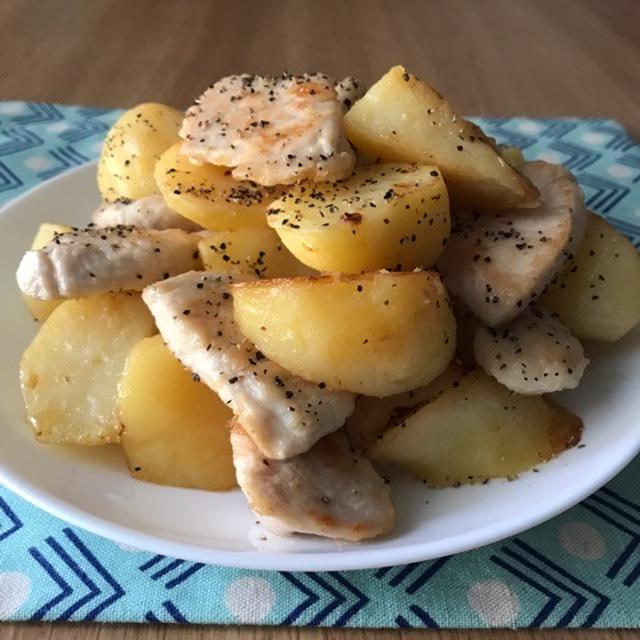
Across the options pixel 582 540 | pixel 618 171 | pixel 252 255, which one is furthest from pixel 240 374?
pixel 618 171

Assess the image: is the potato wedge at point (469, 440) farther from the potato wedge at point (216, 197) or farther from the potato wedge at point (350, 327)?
the potato wedge at point (216, 197)

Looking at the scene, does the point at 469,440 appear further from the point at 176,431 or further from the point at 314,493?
the point at 176,431

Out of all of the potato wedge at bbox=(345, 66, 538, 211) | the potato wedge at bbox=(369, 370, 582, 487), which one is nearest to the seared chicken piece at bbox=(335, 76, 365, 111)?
the potato wedge at bbox=(345, 66, 538, 211)

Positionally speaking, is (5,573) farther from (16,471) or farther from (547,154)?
(547,154)

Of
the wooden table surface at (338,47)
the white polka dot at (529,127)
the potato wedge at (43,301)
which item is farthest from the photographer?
the wooden table surface at (338,47)

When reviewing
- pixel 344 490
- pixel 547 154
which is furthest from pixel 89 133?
pixel 344 490

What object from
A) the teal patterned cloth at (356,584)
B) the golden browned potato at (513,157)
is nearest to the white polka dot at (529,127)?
the golden browned potato at (513,157)
